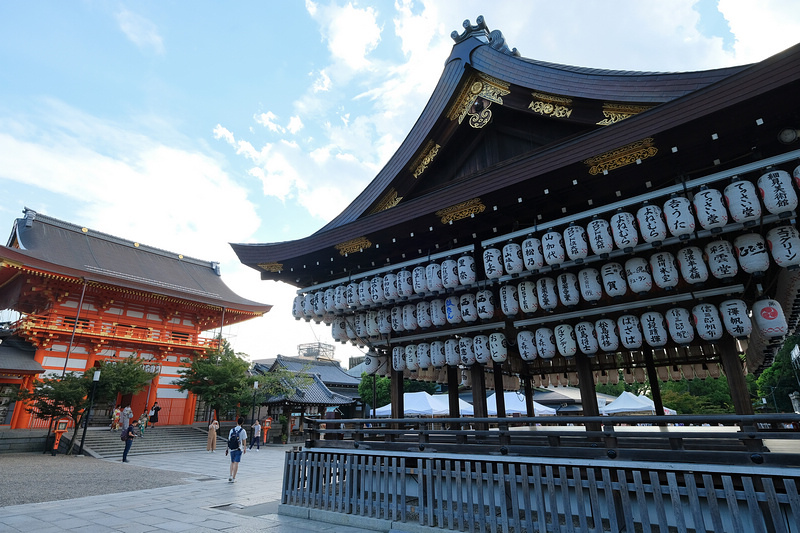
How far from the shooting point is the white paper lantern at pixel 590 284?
6.41m

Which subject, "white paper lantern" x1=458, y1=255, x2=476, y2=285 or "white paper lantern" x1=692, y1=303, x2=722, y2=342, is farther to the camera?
"white paper lantern" x1=458, y1=255, x2=476, y2=285

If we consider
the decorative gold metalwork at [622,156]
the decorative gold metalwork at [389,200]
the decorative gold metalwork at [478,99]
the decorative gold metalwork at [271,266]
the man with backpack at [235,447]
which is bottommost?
the man with backpack at [235,447]

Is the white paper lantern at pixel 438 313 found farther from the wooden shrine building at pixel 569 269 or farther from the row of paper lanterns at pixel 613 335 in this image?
the row of paper lanterns at pixel 613 335

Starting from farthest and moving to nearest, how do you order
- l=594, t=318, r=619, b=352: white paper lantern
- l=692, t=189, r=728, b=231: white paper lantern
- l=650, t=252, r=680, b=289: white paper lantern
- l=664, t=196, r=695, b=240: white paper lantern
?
l=594, t=318, r=619, b=352: white paper lantern → l=650, t=252, r=680, b=289: white paper lantern → l=664, t=196, r=695, b=240: white paper lantern → l=692, t=189, r=728, b=231: white paper lantern

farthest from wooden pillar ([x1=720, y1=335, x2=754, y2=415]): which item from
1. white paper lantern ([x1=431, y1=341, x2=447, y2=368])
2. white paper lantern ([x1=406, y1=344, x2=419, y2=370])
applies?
white paper lantern ([x1=406, y1=344, x2=419, y2=370])

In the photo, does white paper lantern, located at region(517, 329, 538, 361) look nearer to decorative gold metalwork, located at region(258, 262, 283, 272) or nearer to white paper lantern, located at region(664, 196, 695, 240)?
white paper lantern, located at region(664, 196, 695, 240)

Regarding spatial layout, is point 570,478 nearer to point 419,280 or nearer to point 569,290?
point 569,290

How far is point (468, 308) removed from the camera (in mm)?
7758

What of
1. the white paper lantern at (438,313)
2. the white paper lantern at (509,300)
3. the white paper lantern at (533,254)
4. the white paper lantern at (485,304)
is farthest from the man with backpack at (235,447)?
the white paper lantern at (533,254)

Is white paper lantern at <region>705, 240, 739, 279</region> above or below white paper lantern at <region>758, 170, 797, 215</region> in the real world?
below

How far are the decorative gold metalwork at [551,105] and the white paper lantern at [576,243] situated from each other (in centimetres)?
232

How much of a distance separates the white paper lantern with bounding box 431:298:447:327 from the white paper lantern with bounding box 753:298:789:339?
190 inches

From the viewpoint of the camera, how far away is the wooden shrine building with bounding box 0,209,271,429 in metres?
23.4

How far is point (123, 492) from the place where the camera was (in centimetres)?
→ 1067
